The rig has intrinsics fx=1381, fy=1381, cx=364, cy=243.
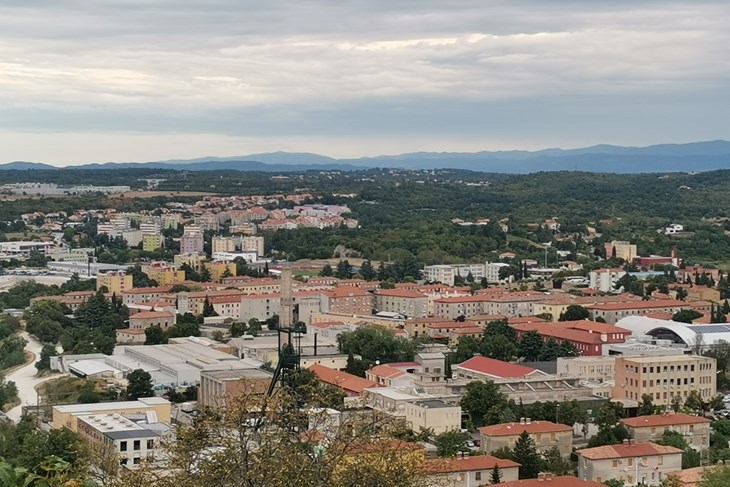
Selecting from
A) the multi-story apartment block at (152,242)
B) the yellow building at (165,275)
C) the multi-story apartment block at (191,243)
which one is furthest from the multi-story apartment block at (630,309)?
the multi-story apartment block at (152,242)

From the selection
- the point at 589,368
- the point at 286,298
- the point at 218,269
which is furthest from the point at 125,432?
the point at 218,269

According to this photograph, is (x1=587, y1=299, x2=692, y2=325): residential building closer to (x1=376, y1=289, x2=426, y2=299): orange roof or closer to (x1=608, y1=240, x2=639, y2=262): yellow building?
(x1=376, y1=289, x2=426, y2=299): orange roof

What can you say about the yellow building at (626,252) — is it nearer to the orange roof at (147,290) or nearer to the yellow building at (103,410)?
the orange roof at (147,290)

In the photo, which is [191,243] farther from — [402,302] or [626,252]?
[402,302]

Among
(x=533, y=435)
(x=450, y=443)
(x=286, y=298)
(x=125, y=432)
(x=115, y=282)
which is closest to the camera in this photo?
(x=450, y=443)

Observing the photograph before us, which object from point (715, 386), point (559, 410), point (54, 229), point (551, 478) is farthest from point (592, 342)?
point (54, 229)

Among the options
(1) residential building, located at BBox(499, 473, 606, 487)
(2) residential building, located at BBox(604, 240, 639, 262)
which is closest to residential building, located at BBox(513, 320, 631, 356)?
(1) residential building, located at BBox(499, 473, 606, 487)
